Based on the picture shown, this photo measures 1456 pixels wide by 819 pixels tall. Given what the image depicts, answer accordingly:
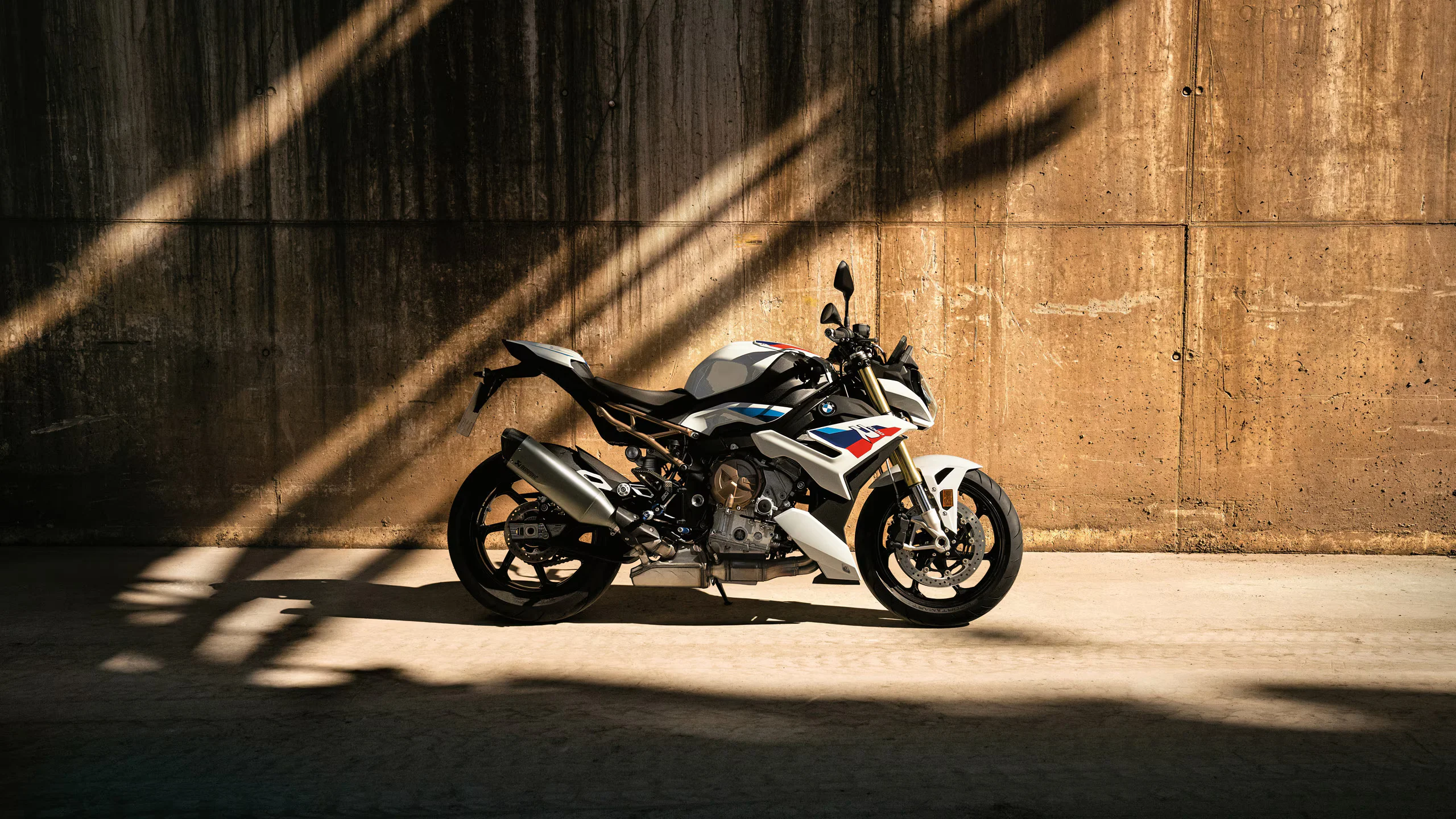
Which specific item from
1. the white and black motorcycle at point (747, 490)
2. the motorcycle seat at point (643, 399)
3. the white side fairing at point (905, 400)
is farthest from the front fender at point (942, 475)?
Result: the motorcycle seat at point (643, 399)

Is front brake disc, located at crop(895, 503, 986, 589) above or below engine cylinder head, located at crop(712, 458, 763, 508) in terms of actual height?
below

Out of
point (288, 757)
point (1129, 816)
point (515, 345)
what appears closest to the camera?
point (1129, 816)

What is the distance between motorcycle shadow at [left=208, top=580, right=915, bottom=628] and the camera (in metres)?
4.24

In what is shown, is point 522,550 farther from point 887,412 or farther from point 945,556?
point 945,556

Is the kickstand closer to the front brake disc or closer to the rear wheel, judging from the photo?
the rear wheel

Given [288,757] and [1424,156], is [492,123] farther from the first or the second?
[1424,156]

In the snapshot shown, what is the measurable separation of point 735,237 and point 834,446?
1.74 m

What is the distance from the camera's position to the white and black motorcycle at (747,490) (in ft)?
13.1

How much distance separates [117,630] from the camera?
4062 mm

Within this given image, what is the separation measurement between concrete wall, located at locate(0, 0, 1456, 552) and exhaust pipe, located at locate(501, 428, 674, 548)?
4.69ft

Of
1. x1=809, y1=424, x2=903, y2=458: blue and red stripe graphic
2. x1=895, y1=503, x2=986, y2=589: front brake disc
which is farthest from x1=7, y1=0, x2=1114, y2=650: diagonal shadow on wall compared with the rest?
x1=895, y1=503, x2=986, y2=589: front brake disc

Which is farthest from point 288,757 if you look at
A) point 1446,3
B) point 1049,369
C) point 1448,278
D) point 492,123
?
point 1446,3

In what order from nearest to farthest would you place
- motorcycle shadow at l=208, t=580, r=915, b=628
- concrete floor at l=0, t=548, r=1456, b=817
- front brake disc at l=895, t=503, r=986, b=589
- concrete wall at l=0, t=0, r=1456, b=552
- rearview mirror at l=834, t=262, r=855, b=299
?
concrete floor at l=0, t=548, r=1456, b=817 < rearview mirror at l=834, t=262, r=855, b=299 < front brake disc at l=895, t=503, r=986, b=589 < motorcycle shadow at l=208, t=580, r=915, b=628 < concrete wall at l=0, t=0, r=1456, b=552

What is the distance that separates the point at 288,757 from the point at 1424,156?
5940 mm
